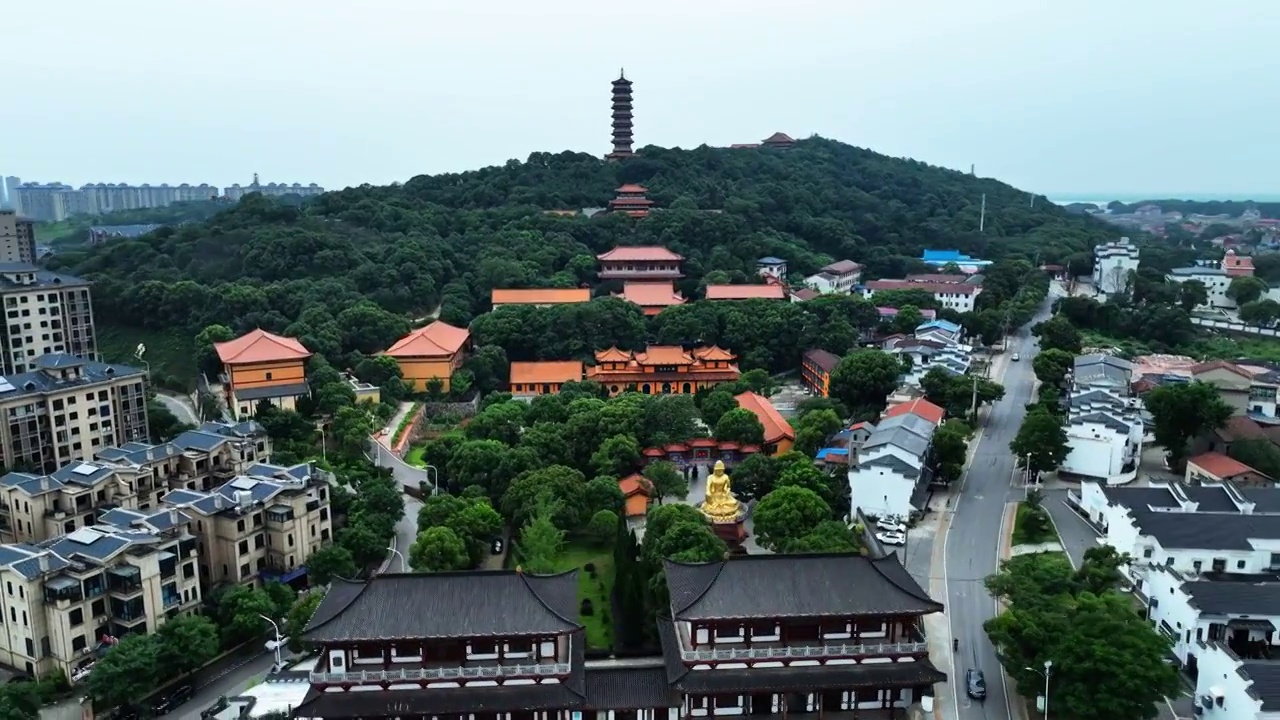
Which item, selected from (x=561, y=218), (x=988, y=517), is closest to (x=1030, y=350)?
(x=988, y=517)

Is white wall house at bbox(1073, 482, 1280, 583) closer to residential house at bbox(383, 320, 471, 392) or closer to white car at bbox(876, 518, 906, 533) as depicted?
white car at bbox(876, 518, 906, 533)

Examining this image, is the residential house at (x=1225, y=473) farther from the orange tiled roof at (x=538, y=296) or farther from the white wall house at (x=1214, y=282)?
the white wall house at (x=1214, y=282)

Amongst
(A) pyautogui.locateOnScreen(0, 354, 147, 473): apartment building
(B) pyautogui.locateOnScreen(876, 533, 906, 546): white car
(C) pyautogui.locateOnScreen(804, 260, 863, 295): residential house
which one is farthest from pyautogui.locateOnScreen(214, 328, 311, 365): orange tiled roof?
(C) pyautogui.locateOnScreen(804, 260, 863, 295): residential house

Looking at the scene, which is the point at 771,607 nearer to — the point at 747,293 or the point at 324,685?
the point at 324,685

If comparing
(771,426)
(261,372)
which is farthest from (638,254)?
(261,372)

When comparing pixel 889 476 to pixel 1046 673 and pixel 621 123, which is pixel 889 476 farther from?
pixel 621 123
